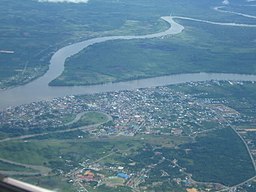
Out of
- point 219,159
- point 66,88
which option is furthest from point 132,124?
point 66,88

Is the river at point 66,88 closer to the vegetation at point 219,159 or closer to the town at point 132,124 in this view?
the town at point 132,124

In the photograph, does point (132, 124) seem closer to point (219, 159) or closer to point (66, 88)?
point (219, 159)

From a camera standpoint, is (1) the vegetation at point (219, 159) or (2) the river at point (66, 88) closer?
(1) the vegetation at point (219, 159)

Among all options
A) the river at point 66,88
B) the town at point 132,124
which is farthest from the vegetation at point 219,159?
the river at point 66,88

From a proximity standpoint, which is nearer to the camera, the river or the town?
the town

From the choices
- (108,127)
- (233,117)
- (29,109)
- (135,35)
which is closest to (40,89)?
(29,109)

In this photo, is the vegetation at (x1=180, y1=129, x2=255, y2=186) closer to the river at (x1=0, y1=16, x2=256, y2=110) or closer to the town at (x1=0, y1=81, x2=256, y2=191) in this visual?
the town at (x1=0, y1=81, x2=256, y2=191)

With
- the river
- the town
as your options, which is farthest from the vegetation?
the river

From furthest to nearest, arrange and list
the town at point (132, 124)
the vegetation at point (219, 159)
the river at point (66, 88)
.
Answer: the river at point (66, 88), the vegetation at point (219, 159), the town at point (132, 124)

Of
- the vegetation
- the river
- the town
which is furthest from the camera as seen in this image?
the river

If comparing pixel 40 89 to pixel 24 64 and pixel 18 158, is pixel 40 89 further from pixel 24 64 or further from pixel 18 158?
pixel 18 158
